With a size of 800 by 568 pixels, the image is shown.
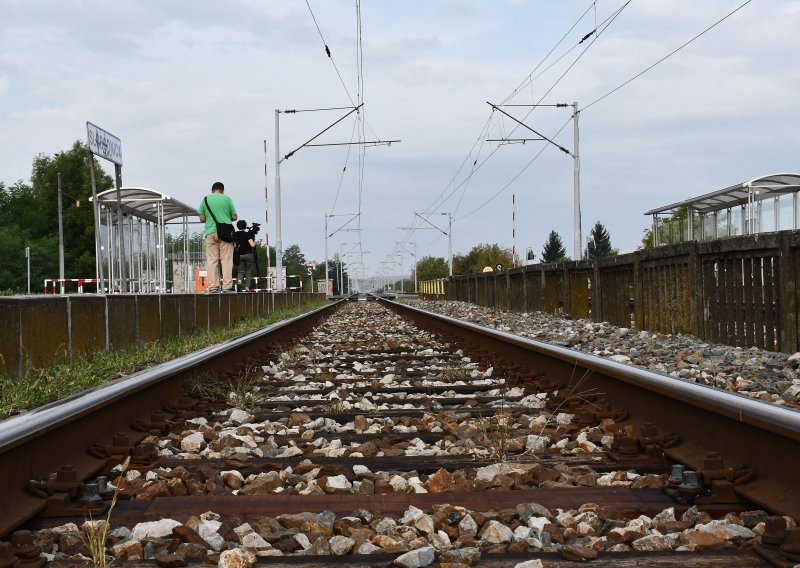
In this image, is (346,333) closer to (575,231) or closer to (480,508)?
(480,508)

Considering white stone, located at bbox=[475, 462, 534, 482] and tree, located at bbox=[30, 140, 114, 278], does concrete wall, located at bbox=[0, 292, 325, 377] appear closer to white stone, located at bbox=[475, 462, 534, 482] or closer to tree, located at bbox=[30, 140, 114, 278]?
white stone, located at bbox=[475, 462, 534, 482]

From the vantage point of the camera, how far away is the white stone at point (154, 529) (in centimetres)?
287

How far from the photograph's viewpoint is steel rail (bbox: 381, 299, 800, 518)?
9.59 feet

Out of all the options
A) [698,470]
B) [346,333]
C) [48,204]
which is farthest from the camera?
[48,204]

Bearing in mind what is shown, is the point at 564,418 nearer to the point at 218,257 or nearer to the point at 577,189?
the point at 218,257

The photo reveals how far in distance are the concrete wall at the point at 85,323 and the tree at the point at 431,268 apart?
13321 cm

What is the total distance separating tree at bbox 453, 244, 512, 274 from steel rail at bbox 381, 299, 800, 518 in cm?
12543

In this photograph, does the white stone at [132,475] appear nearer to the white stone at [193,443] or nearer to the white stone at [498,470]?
the white stone at [193,443]

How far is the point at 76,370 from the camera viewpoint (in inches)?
281

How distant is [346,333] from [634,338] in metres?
5.11

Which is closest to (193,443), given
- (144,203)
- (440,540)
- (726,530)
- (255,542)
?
(255,542)

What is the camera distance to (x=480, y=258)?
138 meters

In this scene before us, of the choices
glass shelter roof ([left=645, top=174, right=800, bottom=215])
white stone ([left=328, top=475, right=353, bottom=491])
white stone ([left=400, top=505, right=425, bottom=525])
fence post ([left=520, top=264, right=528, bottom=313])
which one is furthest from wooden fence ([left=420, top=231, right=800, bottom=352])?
glass shelter roof ([left=645, top=174, right=800, bottom=215])

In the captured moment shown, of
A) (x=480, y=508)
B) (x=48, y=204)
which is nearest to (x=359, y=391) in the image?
(x=480, y=508)
